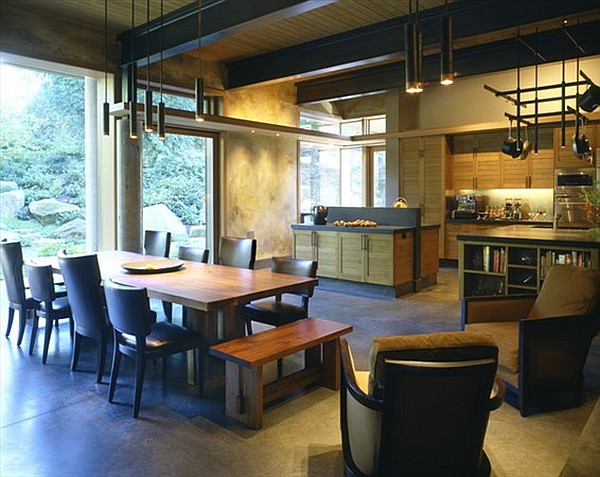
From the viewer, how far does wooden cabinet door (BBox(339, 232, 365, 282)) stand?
6.79 m

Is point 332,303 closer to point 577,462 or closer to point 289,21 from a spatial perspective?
point 289,21

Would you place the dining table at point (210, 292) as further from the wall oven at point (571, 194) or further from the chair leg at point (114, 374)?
the wall oven at point (571, 194)

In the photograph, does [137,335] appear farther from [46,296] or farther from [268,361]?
[46,296]

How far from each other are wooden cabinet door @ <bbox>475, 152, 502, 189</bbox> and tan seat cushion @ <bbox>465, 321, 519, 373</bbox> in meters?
5.81

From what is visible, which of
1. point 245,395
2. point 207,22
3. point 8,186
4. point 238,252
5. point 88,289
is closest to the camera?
point 245,395

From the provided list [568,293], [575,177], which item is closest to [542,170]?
[575,177]

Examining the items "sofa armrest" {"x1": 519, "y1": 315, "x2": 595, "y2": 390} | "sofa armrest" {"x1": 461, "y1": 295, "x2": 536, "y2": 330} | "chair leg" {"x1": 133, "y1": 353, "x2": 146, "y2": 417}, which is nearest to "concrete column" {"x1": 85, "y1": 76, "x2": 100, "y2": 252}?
"chair leg" {"x1": 133, "y1": 353, "x2": 146, "y2": 417}

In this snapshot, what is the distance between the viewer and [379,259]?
6586mm

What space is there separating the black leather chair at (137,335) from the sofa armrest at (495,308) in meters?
1.96

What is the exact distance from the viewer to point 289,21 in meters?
6.18

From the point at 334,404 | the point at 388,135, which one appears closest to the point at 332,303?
the point at 334,404

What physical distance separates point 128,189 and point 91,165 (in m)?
0.64

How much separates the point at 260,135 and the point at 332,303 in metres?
4.07

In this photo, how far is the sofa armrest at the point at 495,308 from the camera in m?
3.63
